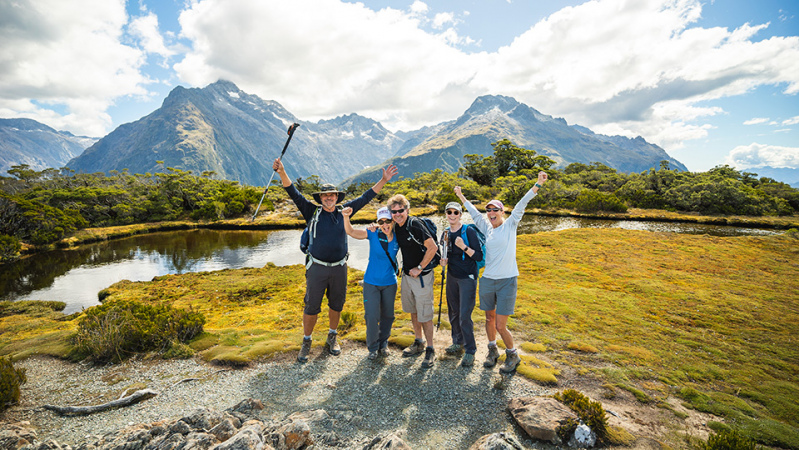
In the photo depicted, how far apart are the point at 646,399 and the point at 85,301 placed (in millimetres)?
26961

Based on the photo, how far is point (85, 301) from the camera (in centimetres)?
1866

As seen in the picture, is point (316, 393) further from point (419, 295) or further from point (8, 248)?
point (8, 248)

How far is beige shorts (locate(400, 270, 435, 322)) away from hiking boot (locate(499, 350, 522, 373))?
1806 mm

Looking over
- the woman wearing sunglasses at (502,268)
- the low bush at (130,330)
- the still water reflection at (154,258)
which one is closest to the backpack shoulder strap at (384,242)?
the woman wearing sunglasses at (502,268)

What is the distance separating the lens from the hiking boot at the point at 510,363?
639cm

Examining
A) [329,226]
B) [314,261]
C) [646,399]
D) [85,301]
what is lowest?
[85,301]

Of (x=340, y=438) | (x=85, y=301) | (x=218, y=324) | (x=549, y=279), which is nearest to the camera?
(x=340, y=438)

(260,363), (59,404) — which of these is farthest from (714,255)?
(59,404)

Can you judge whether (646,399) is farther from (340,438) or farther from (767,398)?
(340,438)

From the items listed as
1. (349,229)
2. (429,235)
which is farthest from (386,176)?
(429,235)

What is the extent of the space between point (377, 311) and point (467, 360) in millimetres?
2195

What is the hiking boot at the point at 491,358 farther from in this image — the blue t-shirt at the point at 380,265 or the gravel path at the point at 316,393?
the blue t-shirt at the point at 380,265

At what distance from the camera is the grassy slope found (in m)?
6.40

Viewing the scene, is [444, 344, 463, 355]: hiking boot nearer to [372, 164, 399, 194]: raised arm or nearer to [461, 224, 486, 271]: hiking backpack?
[461, 224, 486, 271]: hiking backpack
